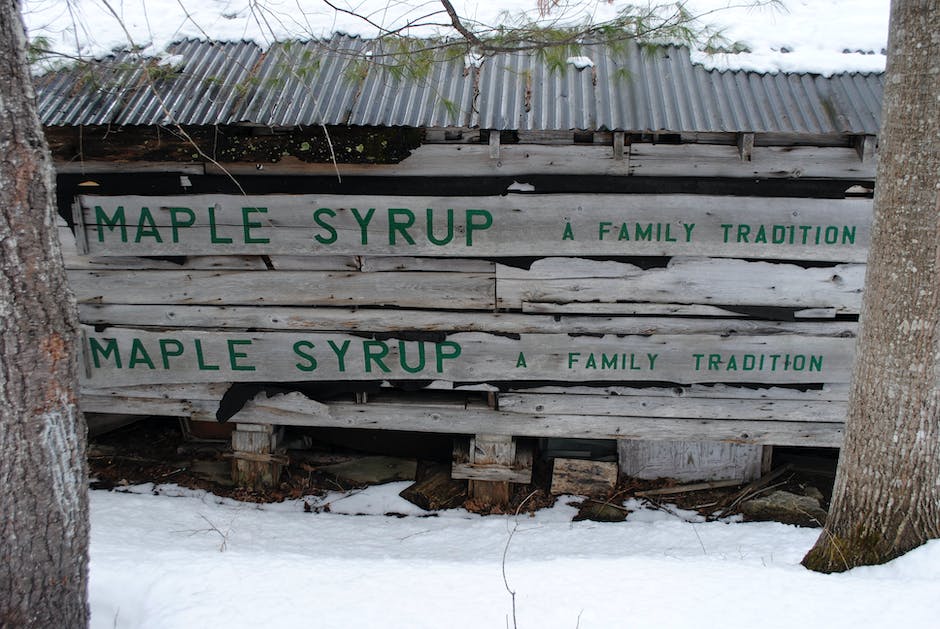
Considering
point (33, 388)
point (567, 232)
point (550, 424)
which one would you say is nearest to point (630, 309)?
point (567, 232)

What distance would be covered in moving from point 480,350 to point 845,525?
261 cm

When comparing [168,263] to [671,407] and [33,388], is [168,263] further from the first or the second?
[671,407]

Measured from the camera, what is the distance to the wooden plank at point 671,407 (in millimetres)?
5391

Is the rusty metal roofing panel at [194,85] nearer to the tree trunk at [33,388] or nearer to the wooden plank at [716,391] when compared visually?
the tree trunk at [33,388]

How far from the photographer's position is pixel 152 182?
16.5 ft

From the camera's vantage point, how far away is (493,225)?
194 inches

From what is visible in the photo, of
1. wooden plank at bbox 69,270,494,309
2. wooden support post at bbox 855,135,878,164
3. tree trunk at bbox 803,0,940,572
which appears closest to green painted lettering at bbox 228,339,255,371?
wooden plank at bbox 69,270,494,309

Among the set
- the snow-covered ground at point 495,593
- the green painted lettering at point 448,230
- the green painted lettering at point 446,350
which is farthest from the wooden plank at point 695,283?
the snow-covered ground at point 495,593

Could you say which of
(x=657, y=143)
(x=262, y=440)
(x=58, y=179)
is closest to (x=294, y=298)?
(x=262, y=440)

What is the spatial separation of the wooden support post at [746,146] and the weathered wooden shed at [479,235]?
2cm

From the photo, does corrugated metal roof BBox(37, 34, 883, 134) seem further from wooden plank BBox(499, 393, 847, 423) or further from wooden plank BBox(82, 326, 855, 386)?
wooden plank BBox(499, 393, 847, 423)

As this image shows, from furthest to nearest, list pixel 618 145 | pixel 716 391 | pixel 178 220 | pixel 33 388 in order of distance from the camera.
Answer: pixel 716 391
pixel 178 220
pixel 618 145
pixel 33 388

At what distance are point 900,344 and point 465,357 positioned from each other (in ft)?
9.44

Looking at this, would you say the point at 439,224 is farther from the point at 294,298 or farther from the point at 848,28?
the point at 848,28
